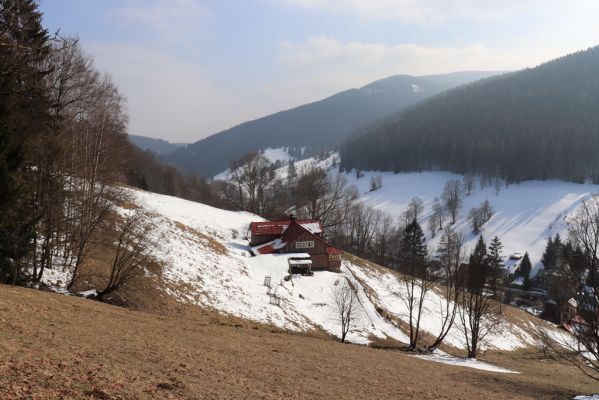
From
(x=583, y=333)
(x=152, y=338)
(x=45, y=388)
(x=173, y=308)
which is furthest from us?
(x=173, y=308)

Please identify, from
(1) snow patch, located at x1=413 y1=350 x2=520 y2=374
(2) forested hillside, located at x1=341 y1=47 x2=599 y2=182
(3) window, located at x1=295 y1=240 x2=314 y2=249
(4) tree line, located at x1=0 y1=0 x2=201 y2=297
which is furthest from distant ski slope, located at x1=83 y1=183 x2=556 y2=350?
(2) forested hillside, located at x1=341 y1=47 x2=599 y2=182

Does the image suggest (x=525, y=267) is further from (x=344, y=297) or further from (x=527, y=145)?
(x=527, y=145)

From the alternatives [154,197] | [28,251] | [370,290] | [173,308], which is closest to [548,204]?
[370,290]

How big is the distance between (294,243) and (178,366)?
31.8m

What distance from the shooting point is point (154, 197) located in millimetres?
47531

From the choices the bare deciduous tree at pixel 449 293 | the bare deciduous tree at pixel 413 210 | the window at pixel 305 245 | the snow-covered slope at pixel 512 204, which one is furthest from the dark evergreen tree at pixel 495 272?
the bare deciduous tree at pixel 413 210

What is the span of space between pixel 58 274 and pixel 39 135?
318 inches

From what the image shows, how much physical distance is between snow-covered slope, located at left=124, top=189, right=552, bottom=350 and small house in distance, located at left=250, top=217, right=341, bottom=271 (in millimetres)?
1446

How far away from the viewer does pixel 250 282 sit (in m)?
35.3

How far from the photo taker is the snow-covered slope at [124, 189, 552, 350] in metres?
30.5

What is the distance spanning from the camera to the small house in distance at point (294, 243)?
43125 millimetres

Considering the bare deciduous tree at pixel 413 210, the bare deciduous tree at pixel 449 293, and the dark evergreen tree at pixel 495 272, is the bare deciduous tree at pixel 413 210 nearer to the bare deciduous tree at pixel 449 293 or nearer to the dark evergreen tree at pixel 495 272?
the dark evergreen tree at pixel 495 272

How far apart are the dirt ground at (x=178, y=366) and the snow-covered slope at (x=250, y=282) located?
35.0 ft

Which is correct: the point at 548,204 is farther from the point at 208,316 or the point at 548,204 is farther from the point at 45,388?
the point at 45,388
